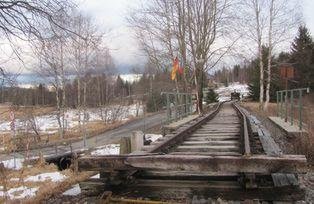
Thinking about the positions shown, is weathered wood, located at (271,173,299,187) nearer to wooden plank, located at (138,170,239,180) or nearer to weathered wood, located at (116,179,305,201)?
Result: weathered wood, located at (116,179,305,201)

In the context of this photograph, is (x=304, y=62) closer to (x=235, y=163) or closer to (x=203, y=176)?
(x=203, y=176)

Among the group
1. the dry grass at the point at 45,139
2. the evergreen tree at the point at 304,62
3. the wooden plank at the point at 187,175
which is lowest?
the dry grass at the point at 45,139

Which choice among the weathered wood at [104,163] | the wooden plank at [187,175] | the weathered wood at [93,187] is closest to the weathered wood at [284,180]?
the wooden plank at [187,175]

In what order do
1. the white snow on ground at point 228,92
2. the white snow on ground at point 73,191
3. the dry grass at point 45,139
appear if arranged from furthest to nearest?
the white snow on ground at point 228,92, the dry grass at point 45,139, the white snow on ground at point 73,191

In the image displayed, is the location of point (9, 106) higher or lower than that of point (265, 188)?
higher

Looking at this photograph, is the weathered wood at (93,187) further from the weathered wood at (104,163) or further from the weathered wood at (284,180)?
the weathered wood at (284,180)

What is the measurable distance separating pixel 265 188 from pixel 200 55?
87.0 ft

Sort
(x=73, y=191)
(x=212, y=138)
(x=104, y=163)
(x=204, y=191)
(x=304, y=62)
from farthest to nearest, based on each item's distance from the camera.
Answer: (x=304, y=62) → (x=212, y=138) → (x=73, y=191) → (x=104, y=163) → (x=204, y=191)

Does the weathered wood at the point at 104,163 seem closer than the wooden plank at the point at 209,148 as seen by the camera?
Yes

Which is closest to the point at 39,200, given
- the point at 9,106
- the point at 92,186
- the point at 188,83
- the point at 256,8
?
the point at 92,186

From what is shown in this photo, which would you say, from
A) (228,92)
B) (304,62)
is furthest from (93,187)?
(228,92)

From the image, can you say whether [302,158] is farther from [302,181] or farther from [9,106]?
[9,106]

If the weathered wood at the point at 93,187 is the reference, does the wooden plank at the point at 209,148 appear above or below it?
above

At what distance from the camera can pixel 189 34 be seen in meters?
30.4
